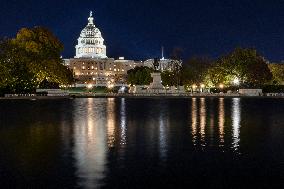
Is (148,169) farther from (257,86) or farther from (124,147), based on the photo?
(257,86)

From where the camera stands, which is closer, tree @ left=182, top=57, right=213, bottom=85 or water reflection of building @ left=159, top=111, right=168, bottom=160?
water reflection of building @ left=159, top=111, right=168, bottom=160

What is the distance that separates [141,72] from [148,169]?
363 feet

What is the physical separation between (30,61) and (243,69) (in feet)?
139

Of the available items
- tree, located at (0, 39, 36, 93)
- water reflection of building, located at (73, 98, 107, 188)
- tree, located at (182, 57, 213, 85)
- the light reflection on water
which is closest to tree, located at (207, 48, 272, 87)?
tree, located at (182, 57, 213, 85)

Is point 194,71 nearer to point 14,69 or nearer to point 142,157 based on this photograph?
point 14,69

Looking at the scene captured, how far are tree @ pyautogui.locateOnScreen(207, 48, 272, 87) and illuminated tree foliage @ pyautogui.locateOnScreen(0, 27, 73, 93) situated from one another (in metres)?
32.6

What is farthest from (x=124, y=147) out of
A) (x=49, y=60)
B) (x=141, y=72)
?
(x=141, y=72)

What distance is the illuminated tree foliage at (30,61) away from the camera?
7412 cm

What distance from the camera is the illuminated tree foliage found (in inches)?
2918

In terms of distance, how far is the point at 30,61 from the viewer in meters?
76.2

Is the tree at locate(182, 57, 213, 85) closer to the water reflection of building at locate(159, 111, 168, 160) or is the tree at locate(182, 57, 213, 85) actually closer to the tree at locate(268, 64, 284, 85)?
the tree at locate(268, 64, 284, 85)

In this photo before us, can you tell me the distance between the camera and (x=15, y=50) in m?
75.0

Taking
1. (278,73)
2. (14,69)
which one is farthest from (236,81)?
(14,69)

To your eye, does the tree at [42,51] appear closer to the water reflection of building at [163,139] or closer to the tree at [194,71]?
the tree at [194,71]
